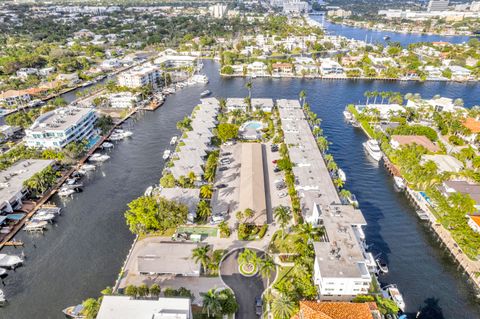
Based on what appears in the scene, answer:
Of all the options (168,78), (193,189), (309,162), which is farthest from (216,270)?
(168,78)

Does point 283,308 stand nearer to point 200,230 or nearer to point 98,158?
point 200,230

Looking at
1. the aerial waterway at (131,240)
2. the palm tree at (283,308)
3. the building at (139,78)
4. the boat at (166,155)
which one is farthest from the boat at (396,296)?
the building at (139,78)

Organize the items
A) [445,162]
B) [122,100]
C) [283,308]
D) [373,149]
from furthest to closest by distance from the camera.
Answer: [122,100] → [373,149] → [445,162] → [283,308]

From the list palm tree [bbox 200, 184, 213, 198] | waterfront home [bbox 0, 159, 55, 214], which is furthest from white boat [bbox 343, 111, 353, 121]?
waterfront home [bbox 0, 159, 55, 214]

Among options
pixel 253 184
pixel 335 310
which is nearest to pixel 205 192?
pixel 253 184

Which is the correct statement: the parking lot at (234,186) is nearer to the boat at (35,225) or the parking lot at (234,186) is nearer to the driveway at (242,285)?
the driveway at (242,285)
